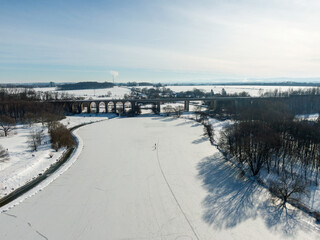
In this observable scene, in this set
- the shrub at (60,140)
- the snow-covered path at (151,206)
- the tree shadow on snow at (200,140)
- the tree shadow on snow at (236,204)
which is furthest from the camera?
the tree shadow on snow at (200,140)

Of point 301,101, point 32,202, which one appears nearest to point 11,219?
point 32,202

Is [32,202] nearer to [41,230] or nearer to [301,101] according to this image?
[41,230]

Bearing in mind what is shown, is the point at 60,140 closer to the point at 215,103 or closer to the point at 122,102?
the point at 122,102

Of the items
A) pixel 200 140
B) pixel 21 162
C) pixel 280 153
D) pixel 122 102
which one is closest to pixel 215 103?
pixel 122 102

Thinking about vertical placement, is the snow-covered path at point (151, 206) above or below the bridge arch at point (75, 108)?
below

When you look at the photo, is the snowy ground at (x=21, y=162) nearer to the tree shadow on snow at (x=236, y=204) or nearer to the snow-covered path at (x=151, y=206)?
the snow-covered path at (x=151, y=206)

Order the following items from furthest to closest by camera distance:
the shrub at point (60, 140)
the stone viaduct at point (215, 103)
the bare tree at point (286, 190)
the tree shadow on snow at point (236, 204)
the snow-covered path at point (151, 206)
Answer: the stone viaduct at point (215, 103), the shrub at point (60, 140), the bare tree at point (286, 190), the tree shadow on snow at point (236, 204), the snow-covered path at point (151, 206)

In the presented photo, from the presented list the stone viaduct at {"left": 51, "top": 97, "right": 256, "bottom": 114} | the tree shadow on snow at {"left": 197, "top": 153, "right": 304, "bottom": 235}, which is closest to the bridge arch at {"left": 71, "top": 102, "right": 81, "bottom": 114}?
the stone viaduct at {"left": 51, "top": 97, "right": 256, "bottom": 114}

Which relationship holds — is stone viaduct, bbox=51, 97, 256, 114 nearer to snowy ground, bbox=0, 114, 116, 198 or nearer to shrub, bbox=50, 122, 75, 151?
snowy ground, bbox=0, 114, 116, 198

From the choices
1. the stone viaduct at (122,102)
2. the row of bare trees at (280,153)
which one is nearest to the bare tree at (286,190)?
the row of bare trees at (280,153)

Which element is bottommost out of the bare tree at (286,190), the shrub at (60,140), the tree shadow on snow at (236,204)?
the tree shadow on snow at (236,204)
